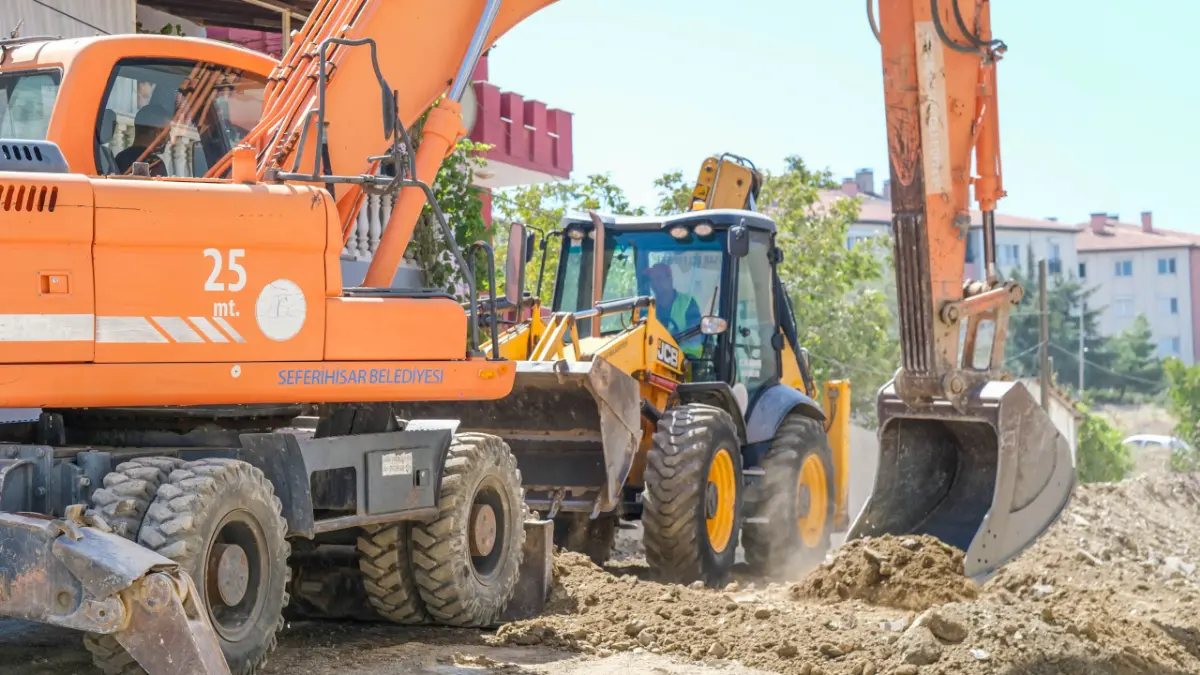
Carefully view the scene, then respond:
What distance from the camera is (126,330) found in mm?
6324

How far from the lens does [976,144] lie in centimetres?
1006

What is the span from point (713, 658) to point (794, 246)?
25526 millimetres

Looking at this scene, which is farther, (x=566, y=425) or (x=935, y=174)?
(x=566, y=425)

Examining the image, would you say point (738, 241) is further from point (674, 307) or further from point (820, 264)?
point (820, 264)

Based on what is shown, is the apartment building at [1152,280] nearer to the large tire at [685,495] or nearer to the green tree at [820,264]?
the green tree at [820,264]

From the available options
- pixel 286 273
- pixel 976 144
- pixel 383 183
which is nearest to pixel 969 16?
pixel 976 144

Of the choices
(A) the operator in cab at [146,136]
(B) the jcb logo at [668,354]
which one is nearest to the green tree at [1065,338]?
(B) the jcb logo at [668,354]

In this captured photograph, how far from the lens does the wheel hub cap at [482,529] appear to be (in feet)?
27.6

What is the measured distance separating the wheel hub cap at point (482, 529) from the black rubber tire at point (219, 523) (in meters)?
1.61

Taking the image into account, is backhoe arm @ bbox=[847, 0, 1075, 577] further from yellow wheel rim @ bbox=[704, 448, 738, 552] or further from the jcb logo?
the jcb logo

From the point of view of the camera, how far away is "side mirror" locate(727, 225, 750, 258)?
37.7 ft

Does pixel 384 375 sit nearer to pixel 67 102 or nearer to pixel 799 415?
pixel 67 102

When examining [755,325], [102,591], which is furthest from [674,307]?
[102,591]

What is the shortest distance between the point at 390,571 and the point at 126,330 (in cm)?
224
